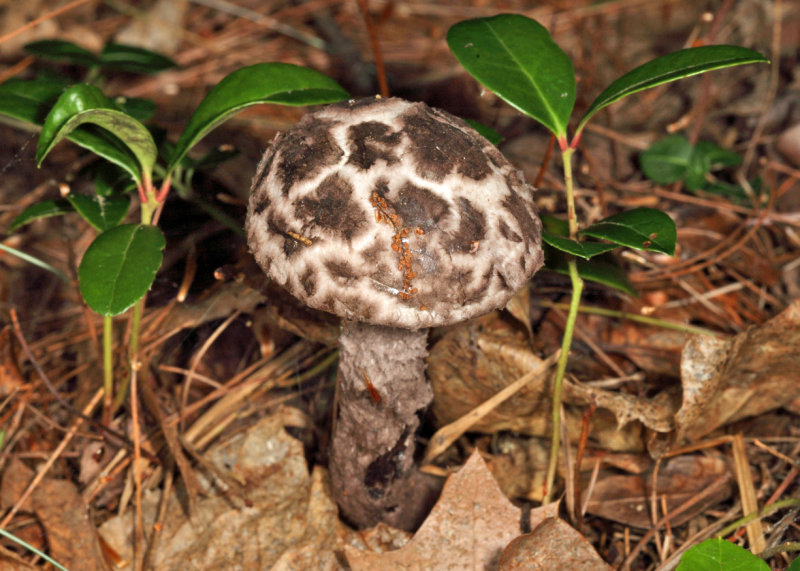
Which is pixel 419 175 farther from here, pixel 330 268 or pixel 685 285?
pixel 685 285

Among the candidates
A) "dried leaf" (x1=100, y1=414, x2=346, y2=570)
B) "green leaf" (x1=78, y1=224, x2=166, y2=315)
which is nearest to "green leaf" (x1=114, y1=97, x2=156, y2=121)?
"green leaf" (x1=78, y1=224, x2=166, y2=315)

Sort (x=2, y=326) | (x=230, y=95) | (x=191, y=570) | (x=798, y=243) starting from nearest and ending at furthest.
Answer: (x=230, y=95) → (x=191, y=570) → (x=2, y=326) → (x=798, y=243)

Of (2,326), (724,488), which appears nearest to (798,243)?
(724,488)

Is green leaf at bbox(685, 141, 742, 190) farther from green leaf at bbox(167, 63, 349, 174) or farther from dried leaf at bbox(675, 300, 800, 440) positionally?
green leaf at bbox(167, 63, 349, 174)

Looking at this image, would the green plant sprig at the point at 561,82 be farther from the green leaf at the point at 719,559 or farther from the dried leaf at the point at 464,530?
the green leaf at the point at 719,559

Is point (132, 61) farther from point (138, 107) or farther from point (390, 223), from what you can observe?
point (390, 223)

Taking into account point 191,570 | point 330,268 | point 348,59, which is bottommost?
point 191,570

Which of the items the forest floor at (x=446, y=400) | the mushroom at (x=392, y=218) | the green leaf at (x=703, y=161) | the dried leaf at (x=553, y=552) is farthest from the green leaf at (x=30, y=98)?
the green leaf at (x=703, y=161)
